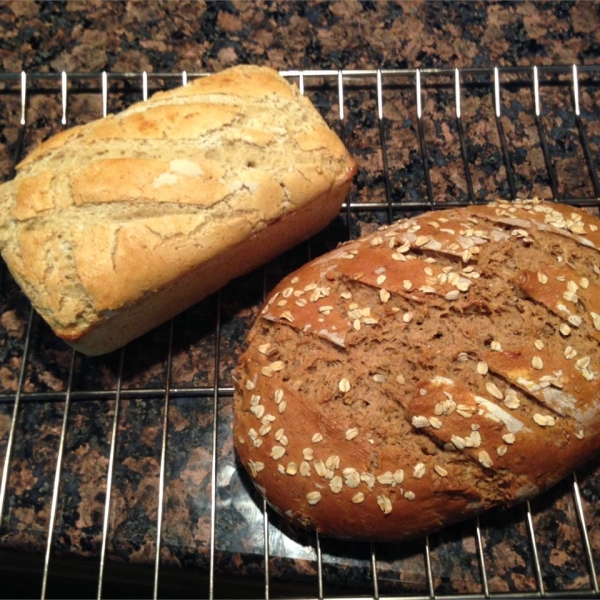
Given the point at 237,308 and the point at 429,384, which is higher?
the point at 429,384

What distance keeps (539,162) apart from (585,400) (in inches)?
30.3

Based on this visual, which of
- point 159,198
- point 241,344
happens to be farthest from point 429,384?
point 159,198

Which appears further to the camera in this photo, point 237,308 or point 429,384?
point 237,308

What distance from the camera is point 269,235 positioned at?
51.4 inches

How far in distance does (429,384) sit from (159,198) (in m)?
0.65

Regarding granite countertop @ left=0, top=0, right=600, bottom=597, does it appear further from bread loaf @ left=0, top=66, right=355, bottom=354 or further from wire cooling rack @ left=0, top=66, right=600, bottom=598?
bread loaf @ left=0, top=66, right=355, bottom=354

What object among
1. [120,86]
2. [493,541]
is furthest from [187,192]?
[493,541]

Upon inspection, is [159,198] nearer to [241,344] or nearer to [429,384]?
[241,344]

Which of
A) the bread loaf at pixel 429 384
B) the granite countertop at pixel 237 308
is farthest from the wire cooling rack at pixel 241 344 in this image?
the bread loaf at pixel 429 384

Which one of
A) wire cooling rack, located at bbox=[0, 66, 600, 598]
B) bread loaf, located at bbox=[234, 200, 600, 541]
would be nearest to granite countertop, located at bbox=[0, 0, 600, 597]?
wire cooling rack, located at bbox=[0, 66, 600, 598]

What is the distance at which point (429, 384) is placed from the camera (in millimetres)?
1074

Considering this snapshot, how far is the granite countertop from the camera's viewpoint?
1255mm

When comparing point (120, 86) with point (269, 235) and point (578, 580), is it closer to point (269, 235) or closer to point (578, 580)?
point (269, 235)

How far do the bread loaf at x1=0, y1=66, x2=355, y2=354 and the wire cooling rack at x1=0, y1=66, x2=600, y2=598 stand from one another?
0.19m
